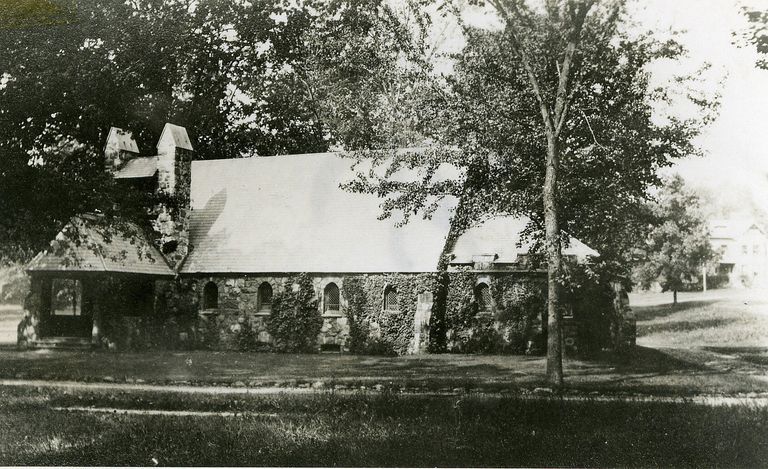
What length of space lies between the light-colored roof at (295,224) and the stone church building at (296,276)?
0.15 feet

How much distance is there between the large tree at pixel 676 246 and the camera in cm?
2448

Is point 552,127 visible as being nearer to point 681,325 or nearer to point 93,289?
point 681,325

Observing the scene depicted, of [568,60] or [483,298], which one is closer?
[568,60]

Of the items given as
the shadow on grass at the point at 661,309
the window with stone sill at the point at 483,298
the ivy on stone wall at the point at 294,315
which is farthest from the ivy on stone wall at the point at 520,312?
the ivy on stone wall at the point at 294,315

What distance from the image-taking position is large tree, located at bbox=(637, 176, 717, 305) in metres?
24.5

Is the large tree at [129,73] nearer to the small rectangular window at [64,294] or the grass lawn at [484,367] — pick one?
the grass lawn at [484,367]

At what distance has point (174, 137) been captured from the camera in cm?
2648

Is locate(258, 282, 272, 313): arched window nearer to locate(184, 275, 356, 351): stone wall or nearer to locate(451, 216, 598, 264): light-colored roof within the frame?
locate(184, 275, 356, 351): stone wall

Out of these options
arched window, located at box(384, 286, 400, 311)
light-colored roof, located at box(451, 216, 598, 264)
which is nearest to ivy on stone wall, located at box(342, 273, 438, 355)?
arched window, located at box(384, 286, 400, 311)

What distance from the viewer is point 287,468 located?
908cm

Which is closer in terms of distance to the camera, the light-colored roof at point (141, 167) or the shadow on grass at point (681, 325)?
the shadow on grass at point (681, 325)

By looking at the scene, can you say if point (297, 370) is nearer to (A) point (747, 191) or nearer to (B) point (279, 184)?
(B) point (279, 184)

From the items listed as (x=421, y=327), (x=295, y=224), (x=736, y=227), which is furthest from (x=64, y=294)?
(x=736, y=227)

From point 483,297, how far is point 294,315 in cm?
738
